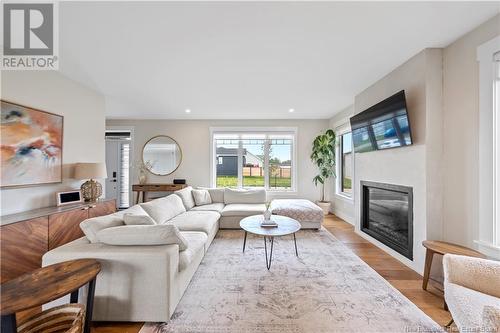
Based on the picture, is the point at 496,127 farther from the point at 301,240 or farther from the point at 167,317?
the point at 167,317

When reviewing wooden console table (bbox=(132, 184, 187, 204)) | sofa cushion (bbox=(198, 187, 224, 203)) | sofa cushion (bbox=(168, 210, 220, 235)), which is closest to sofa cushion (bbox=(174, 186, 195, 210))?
sofa cushion (bbox=(198, 187, 224, 203))

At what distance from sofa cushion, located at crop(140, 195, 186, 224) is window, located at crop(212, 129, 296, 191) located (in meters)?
2.11

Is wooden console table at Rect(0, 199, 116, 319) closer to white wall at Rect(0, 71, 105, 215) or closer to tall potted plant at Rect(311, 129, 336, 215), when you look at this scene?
white wall at Rect(0, 71, 105, 215)

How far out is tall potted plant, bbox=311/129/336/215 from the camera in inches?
208

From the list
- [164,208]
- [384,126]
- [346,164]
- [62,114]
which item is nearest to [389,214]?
[384,126]

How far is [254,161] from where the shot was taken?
601cm

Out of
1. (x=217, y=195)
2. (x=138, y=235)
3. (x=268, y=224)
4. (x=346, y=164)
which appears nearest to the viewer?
(x=138, y=235)

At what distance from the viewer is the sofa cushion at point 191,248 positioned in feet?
6.49

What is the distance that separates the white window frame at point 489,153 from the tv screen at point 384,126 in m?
0.66

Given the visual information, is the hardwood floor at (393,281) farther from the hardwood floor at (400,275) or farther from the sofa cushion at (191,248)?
the sofa cushion at (191,248)

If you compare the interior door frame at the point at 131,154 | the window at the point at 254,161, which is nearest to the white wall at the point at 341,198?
the window at the point at 254,161

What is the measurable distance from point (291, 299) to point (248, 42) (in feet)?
8.46

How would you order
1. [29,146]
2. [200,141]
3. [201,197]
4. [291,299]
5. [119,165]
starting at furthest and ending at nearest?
[119,165]
[200,141]
[201,197]
[29,146]
[291,299]

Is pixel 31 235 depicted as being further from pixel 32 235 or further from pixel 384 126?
pixel 384 126
